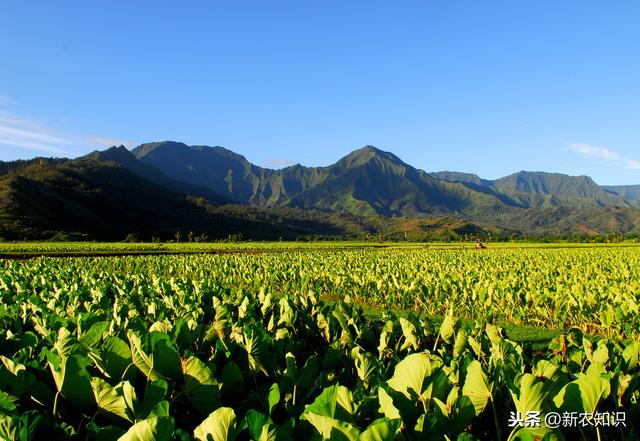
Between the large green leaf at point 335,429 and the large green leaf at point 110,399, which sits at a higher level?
the large green leaf at point 335,429

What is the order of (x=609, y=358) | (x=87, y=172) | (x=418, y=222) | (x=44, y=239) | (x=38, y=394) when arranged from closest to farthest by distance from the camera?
(x=38, y=394) → (x=609, y=358) → (x=44, y=239) → (x=87, y=172) → (x=418, y=222)

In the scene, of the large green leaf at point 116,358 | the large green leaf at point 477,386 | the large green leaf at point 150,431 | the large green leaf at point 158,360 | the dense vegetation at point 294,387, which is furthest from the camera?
the large green leaf at point 116,358

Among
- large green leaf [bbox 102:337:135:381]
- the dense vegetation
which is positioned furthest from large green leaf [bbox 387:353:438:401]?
large green leaf [bbox 102:337:135:381]

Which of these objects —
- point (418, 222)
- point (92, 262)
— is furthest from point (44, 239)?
point (418, 222)

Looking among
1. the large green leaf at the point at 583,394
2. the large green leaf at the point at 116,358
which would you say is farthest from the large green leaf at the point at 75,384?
the large green leaf at the point at 583,394

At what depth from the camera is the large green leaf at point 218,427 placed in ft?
4.97

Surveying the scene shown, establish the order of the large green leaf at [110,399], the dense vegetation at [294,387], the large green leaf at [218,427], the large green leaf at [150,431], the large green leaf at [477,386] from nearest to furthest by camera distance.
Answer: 1. the large green leaf at [150,431]
2. the large green leaf at [218,427]
3. the dense vegetation at [294,387]
4. the large green leaf at [110,399]
5. the large green leaf at [477,386]

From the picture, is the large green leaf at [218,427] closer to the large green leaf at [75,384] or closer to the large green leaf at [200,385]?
the large green leaf at [200,385]

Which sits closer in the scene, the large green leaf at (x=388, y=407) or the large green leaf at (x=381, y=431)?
the large green leaf at (x=381, y=431)

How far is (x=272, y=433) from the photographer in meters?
1.51

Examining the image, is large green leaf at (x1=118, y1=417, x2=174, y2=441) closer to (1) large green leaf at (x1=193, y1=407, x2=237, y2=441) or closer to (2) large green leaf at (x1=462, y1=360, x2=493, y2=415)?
(1) large green leaf at (x1=193, y1=407, x2=237, y2=441)

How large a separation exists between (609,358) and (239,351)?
2458mm

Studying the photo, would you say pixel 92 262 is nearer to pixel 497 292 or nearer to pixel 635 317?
pixel 497 292

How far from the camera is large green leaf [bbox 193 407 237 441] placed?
1.52m
